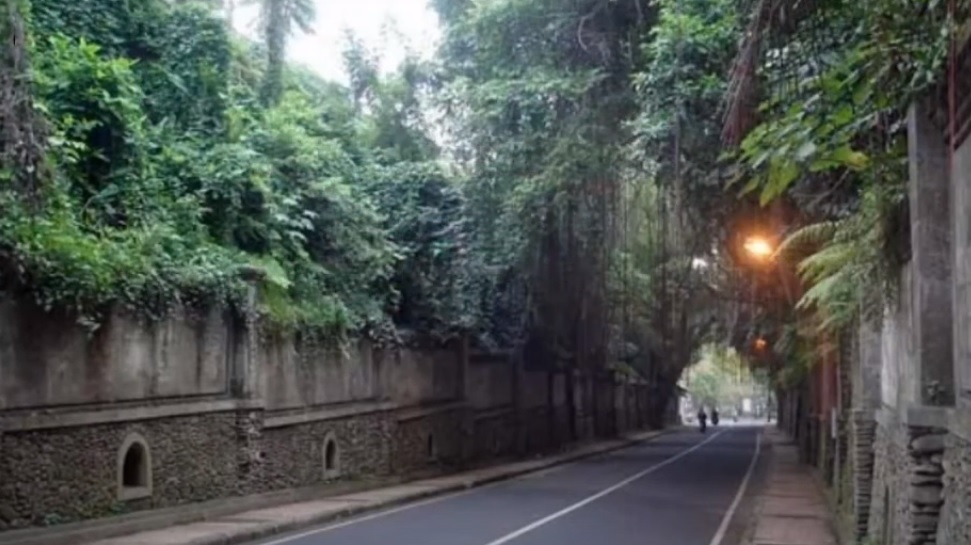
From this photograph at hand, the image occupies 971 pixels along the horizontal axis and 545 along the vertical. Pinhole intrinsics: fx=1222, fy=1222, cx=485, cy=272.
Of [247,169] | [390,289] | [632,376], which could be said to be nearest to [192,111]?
[247,169]

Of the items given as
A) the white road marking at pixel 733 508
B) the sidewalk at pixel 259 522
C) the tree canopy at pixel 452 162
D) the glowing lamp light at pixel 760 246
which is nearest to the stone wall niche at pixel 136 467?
the sidewalk at pixel 259 522

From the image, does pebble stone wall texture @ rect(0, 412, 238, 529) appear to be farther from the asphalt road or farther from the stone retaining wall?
the stone retaining wall

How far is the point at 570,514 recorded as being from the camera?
19547 mm

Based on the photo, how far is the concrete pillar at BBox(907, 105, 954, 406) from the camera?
861 centimetres

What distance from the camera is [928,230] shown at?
28.3ft

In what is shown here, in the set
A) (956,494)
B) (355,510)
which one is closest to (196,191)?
(355,510)

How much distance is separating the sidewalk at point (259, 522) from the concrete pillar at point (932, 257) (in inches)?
359

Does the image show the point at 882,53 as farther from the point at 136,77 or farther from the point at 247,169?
the point at 136,77

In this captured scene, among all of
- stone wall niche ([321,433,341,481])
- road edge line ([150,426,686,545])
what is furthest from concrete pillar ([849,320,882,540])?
stone wall niche ([321,433,341,481])

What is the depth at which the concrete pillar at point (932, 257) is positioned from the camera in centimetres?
861

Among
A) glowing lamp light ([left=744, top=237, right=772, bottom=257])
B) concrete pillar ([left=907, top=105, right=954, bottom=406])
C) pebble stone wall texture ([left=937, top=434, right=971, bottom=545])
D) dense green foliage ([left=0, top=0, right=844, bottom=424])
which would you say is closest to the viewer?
pebble stone wall texture ([left=937, top=434, right=971, bottom=545])

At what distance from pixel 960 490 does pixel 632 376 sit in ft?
169

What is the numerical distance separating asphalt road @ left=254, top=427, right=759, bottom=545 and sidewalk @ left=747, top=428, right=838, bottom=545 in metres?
0.64

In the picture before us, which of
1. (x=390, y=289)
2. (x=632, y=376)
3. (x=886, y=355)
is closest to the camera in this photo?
(x=886, y=355)
